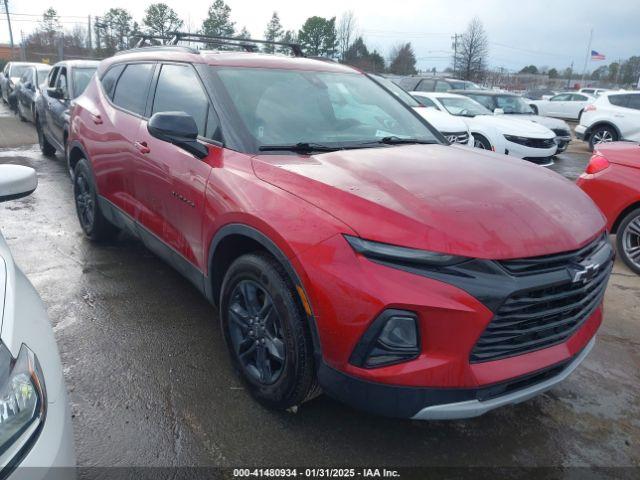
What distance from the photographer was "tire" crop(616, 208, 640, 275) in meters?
4.76

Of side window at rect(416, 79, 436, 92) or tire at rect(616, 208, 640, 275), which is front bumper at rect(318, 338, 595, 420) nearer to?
tire at rect(616, 208, 640, 275)

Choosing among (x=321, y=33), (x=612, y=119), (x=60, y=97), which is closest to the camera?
(x=60, y=97)

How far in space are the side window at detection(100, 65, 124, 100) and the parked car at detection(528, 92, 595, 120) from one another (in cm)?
2285

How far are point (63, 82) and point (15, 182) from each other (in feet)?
23.5

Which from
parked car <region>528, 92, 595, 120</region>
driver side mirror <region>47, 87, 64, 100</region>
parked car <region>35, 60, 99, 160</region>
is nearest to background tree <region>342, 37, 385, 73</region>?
parked car <region>528, 92, 595, 120</region>

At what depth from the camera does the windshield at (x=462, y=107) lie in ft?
35.2

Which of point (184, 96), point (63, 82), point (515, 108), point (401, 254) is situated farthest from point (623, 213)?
point (515, 108)

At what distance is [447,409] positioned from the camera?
2.01 meters

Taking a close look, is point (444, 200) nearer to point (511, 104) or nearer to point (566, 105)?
point (511, 104)

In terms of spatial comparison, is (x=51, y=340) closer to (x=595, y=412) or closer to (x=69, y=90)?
(x=595, y=412)

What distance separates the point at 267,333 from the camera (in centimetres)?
250

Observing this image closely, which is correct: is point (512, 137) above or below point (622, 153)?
below

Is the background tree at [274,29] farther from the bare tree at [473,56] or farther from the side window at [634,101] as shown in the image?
the side window at [634,101]

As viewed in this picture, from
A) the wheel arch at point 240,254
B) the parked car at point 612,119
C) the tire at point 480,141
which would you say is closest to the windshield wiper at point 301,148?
the wheel arch at point 240,254
